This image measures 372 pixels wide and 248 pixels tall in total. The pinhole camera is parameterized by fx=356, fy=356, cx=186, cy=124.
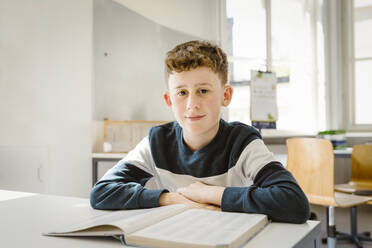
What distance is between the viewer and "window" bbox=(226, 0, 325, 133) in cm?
363

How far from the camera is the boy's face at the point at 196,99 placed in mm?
1077

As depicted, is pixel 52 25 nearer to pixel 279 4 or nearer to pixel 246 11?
pixel 246 11

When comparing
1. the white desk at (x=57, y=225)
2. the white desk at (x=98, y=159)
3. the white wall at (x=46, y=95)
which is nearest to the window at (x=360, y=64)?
the white desk at (x=98, y=159)

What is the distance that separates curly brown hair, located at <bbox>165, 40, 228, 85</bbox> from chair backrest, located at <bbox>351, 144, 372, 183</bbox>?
248 centimetres

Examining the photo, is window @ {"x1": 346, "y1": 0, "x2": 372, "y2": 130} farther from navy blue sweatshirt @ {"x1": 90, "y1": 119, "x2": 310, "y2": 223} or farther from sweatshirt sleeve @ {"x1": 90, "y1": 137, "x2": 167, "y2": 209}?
sweatshirt sleeve @ {"x1": 90, "y1": 137, "x2": 167, "y2": 209}

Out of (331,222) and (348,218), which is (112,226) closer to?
(331,222)

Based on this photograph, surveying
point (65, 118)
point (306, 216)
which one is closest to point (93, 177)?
point (65, 118)

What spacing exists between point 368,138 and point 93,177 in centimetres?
290

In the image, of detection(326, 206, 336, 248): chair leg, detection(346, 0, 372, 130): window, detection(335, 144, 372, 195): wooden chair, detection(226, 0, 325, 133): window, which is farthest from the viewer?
detection(346, 0, 372, 130): window

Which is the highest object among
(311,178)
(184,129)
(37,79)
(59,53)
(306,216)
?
(59,53)

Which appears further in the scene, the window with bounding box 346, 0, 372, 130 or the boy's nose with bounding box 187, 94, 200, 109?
the window with bounding box 346, 0, 372, 130

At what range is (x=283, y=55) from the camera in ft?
12.7

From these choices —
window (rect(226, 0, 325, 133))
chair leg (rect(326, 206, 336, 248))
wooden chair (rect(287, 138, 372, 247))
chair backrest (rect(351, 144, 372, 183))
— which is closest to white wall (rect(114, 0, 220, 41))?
window (rect(226, 0, 325, 133))

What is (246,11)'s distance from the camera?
144 inches
